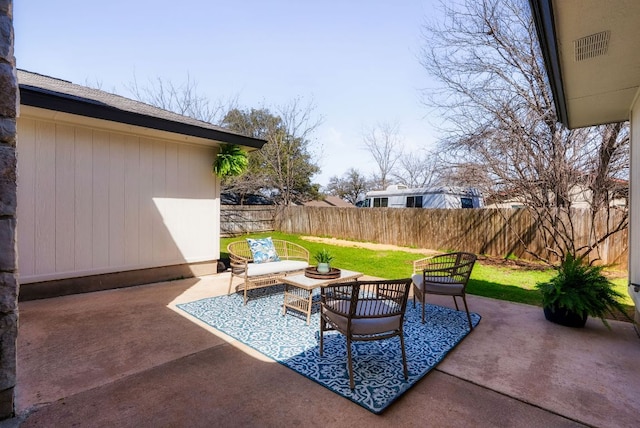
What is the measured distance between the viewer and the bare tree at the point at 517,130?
662 centimetres

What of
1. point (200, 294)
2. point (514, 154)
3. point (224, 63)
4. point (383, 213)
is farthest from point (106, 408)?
point (224, 63)

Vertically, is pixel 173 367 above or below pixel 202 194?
below

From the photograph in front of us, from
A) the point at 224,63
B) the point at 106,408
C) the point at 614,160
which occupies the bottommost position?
the point at 106,408

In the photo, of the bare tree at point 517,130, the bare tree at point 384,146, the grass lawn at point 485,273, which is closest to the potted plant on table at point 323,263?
the grass lawn at point 485,273

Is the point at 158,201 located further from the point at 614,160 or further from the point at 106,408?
the point at 614,160

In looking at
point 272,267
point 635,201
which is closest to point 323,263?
point 272,267

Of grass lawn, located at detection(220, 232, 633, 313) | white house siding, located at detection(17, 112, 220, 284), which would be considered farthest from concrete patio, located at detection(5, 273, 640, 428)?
grass lawn, located at detection(220, 232, 633, 313)

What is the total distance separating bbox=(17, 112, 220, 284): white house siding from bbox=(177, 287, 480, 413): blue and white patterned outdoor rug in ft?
6.34

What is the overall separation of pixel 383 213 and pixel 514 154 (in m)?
5.34

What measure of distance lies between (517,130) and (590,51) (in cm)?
473

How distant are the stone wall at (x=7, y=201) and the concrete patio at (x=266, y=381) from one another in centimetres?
52

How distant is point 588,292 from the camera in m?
3.78

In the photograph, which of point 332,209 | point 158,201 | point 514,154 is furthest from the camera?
point 332,209

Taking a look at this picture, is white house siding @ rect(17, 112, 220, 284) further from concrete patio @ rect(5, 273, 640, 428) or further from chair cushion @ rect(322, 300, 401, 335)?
chair cushion @ rect(322, 300, 401, 335)
